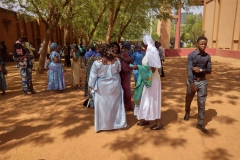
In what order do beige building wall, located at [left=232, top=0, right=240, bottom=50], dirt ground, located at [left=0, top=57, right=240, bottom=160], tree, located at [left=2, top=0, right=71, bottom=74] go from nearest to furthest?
dirt ground, located at [left=0, top=57, right=240, bottom=160]
tree, located at [left=2, top=0, right=71, bottom=74]
beige building wall, located at [left=232, top=0, right=240, bottom=50]

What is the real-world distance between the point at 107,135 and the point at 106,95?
2.36ft

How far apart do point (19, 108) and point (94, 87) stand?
2.66 metres

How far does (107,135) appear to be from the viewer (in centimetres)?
348

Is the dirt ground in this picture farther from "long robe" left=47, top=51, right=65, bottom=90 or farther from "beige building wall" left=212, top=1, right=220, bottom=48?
"beige building wall" left=212, top=1, right=220, bottom=48

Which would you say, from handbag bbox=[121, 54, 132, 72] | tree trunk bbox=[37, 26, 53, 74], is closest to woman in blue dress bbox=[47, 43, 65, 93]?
handbag bbox=[121, 54, 132, 72]

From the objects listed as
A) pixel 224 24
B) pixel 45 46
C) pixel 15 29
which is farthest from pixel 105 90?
pixel 224 24

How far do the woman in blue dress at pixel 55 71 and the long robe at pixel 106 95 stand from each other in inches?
114

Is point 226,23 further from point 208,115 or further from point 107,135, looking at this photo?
point 107,135

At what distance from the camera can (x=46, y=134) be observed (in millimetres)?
3561

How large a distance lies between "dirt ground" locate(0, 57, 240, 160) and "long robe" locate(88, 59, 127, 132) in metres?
0.21

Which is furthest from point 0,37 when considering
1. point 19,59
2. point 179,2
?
point 179,2

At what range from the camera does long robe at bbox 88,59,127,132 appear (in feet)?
11.1

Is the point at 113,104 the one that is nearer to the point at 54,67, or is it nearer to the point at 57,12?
the point at 54,67

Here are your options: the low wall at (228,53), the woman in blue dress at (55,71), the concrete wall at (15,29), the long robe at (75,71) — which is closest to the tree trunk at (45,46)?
the long robe at (75,71)
